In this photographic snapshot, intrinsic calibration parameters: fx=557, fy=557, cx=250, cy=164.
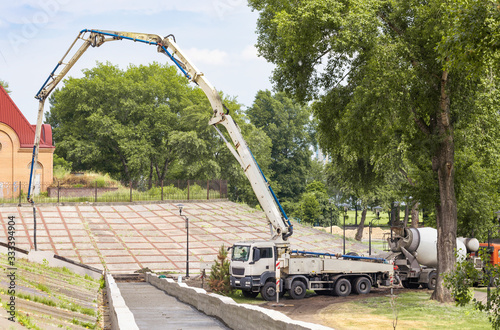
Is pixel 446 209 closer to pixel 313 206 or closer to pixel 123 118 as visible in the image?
pixel 123 118

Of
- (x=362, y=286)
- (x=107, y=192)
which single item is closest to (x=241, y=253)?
(x=362, y=286)

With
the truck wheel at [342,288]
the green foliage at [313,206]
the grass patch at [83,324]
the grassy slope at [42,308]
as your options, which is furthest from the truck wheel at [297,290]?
the green foliage at [313,206]

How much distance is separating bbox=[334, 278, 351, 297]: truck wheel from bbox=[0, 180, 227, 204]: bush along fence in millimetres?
27889

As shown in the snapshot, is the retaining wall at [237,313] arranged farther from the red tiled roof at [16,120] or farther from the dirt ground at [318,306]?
the red tiled roof at [16,120]

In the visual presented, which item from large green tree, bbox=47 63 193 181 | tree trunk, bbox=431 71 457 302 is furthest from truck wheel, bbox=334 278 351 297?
large green tree, bbox=47 63 193 181

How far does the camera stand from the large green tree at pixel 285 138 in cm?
8400

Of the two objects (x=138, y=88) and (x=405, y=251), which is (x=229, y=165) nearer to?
(x=138, y=88)

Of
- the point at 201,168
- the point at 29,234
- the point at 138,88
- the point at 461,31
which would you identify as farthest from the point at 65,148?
the point at 461,31

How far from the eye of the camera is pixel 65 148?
7362cm

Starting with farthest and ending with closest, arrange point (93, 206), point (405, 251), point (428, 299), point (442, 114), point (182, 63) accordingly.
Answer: point (93, 206) → point (405, 251) → point (182, 63) → point (428, 299) → point (442, 114)

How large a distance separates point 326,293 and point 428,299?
5.66m

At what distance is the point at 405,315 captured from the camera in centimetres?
2058

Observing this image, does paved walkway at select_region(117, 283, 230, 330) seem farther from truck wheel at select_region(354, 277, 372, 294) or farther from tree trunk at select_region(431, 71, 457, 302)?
tree trunk at select_region(431, 71, 457, 302)

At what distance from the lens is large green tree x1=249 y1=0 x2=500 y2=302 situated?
67.7 feet
